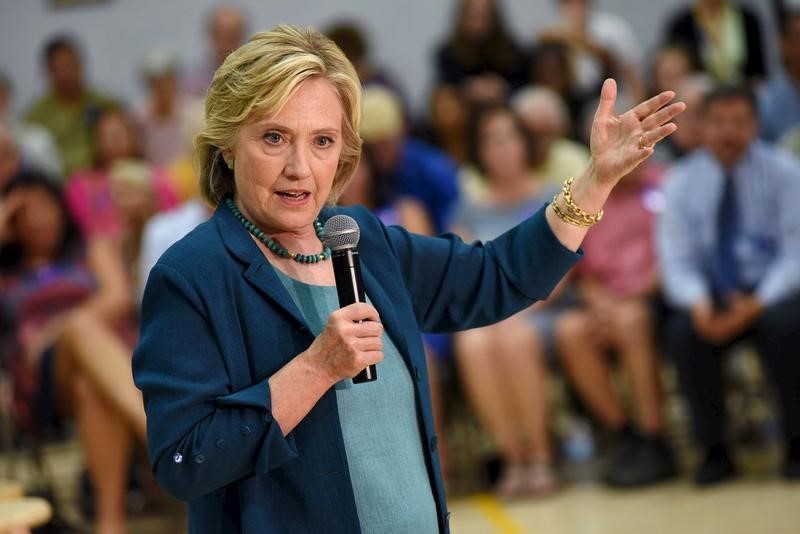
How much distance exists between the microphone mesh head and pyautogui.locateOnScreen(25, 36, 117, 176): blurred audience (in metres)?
6.21

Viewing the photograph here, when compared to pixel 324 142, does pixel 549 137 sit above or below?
above

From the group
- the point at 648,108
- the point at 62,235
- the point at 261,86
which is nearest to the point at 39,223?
the point at 62,235

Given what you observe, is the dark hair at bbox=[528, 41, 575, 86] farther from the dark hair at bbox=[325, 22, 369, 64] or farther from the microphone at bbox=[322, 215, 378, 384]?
the microphone at bbox=[322, 215, 378, 384]

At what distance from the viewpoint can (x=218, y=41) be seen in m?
8.00

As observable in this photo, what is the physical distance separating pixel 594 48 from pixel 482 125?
79.5 inches

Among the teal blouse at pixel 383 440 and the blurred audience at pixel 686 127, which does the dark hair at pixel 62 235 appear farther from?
the teal blouse at pixel 383 440

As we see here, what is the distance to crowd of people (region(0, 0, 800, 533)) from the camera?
505 centimetres

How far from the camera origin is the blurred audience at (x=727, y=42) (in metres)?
7.29

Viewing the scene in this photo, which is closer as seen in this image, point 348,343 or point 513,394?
point 348,343

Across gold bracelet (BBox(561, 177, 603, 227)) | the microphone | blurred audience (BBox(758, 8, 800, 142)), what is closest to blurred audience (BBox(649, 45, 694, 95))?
blurred audience (BBox(758, 8, 800, 142))

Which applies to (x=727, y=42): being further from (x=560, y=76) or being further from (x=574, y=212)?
(x=574, y=212)

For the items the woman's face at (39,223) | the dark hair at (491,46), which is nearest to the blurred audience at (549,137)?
the dark hair at (491,46)

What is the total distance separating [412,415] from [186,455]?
1.37 ft

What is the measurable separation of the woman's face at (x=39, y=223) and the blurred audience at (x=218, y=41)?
248cm
